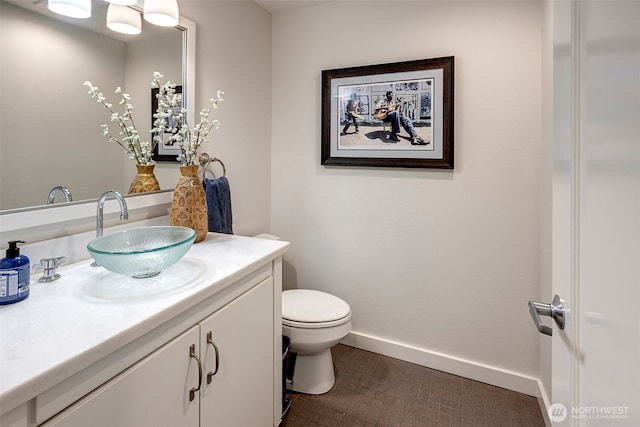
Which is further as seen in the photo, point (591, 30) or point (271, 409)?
point (271, 409)

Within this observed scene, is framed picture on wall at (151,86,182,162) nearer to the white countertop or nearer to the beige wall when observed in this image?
the white countertop

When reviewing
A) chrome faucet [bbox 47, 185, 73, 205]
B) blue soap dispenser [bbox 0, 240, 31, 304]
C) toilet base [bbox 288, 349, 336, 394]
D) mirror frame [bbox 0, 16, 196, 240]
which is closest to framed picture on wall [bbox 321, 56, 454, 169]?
mirror frame [bbox 0, 16, 196, 240]

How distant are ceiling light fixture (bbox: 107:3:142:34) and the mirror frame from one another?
0.23 m

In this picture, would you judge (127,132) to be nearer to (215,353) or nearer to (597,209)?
(215,353)

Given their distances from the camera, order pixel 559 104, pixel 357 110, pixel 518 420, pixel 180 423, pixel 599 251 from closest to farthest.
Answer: pixel 599 251 → pixel 559 104 → pixel 180 423 → pixel 518 420 → pixel 357 110

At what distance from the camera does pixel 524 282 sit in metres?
1.87

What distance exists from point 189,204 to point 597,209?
145 cm

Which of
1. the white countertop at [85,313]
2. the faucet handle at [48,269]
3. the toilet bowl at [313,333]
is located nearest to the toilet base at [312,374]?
the toilet bowl at [313,333]

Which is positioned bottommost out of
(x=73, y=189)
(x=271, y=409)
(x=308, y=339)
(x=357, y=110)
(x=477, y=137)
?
(x=271, y=409)

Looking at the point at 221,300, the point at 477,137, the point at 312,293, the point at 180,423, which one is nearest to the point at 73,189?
the point at 221,300

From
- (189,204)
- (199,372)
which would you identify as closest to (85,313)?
(199,372)

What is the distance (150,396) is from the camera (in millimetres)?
865

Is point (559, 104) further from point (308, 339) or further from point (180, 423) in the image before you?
point (308, 339)

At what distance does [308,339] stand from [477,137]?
1.46 meters
